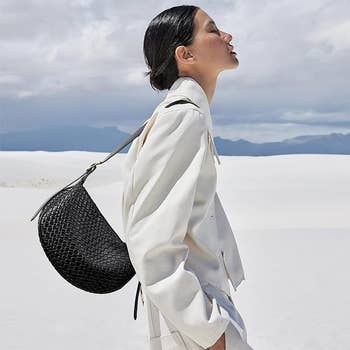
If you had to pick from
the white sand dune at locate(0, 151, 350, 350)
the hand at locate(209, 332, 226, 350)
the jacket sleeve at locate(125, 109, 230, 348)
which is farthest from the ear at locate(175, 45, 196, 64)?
the white sand dune at locate(0, 151, 350, 350)

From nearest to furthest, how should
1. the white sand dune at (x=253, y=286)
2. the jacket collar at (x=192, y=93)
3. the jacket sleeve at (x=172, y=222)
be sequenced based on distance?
the jacket sleeve at (x=172, y=222)
the jacket collar at (x=192, y=93)
the white sand dune at (x=253, y=286)

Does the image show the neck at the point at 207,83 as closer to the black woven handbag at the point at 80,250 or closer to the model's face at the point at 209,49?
the model's face at the point at 209,49

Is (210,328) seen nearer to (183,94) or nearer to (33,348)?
(183,94)

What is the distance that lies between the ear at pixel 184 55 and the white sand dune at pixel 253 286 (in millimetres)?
3055

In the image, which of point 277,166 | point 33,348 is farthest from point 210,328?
point 277,166

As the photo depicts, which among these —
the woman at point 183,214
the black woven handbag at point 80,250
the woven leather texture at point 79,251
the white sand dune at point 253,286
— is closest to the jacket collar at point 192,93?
the woman at point 183,214

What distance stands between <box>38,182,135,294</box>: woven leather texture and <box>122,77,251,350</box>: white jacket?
137 mm

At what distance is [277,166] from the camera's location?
21.7m

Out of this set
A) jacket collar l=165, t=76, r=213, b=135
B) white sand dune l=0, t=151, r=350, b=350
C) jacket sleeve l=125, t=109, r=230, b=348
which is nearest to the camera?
jacket sleeve l=125, t=109, r=230, b=348

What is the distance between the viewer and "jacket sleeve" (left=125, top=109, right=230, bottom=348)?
68.4 inches

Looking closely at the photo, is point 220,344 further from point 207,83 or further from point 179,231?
point 207,83

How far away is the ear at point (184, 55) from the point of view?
197 cm

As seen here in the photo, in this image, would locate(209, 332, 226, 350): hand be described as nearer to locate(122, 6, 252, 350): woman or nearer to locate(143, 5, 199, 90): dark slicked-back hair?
locate(122, 6, 252, 350): woman

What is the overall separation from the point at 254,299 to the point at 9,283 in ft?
7.30
